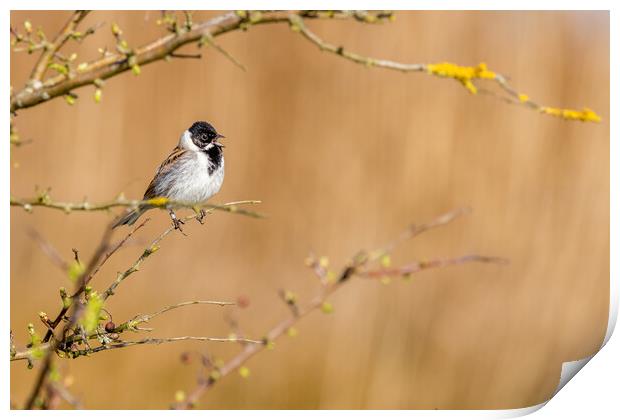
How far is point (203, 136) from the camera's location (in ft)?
6.03

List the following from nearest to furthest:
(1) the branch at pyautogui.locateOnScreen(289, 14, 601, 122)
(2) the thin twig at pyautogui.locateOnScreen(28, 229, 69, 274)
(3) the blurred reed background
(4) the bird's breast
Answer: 1. (2) the thin twig at pyautogui.locateOnScreen(28, 229, 69, 274)
2. (1) the branch at pyautogui.locateOnScreen(289, 14, 601, 122)
3. (4) the bird's breast
4. (3) the blurred reed background

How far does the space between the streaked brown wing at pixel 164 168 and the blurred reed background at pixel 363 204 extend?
0.32ft

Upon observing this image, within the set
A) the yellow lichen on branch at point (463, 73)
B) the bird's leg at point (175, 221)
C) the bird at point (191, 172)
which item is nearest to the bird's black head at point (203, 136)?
the bird at point (191, 172)

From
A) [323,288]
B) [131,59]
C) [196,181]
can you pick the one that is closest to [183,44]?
[131,59]

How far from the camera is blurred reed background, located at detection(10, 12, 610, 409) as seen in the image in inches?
78.5

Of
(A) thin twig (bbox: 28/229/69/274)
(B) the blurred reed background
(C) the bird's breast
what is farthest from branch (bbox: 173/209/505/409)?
(B) the blurred reed background

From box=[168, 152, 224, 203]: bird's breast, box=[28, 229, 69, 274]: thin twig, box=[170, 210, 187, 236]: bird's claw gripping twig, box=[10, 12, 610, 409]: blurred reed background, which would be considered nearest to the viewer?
box=[28, 229, 69, 274]: thin twig

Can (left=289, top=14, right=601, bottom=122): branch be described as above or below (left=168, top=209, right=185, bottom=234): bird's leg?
above

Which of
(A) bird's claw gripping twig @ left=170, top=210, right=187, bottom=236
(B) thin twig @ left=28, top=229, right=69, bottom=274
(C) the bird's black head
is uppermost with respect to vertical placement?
(C) the bird's black head

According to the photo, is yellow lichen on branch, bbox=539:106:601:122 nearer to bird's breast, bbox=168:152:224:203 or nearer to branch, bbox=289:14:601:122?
branch, bbox=289:14:601:122

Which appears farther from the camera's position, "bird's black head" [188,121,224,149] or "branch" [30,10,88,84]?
"bird's black head" [188,121,224,149]

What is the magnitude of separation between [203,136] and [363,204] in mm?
611

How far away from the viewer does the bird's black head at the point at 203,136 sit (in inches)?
72.0

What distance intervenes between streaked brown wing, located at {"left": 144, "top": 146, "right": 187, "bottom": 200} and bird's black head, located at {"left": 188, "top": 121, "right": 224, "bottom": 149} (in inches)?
1.6
